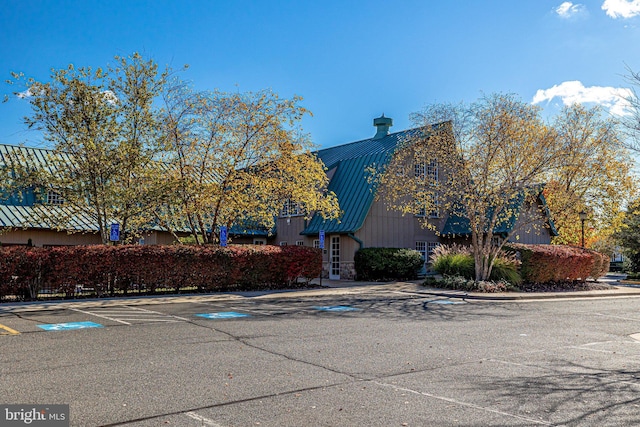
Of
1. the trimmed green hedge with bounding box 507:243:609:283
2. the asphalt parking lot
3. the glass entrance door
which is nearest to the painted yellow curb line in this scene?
the asphalt parking lot

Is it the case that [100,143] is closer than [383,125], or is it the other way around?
[100,143]

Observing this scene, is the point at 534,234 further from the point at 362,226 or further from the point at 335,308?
the point at 335,308

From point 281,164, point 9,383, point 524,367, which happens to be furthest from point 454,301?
point 9,383

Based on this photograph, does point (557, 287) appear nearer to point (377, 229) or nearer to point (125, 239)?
point (377, 229)

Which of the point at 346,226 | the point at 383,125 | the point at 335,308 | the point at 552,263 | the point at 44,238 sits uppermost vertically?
the point at 383,125

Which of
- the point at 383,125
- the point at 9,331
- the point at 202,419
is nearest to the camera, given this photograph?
the point at 202,419

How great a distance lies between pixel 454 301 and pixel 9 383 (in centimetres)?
1480

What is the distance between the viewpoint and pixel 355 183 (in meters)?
30.2

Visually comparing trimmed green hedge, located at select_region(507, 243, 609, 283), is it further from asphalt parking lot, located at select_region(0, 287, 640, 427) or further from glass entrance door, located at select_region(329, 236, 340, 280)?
asphalt parking lot, located at select_region(0, 287, 640, 427)

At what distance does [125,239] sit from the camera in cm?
2202

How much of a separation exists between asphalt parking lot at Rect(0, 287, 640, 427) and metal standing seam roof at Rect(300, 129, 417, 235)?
1390 cm

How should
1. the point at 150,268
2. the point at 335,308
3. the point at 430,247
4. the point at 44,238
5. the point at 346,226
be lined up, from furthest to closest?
the point at 430,247
the point at 346,226
the point at 44,238
the point at 150,268
the point at 335,308

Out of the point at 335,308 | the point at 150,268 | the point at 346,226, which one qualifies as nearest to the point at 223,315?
the point at 335,308

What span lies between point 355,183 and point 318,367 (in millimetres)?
22634
